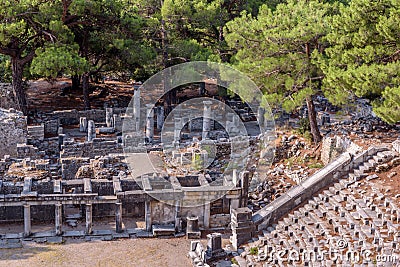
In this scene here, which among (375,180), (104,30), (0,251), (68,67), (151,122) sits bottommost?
(0,251)

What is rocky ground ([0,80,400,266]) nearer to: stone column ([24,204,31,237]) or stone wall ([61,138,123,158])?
stone column ([24,204,31,237])

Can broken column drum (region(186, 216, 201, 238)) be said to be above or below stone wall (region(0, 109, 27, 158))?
below

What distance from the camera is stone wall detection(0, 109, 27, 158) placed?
1259 inches

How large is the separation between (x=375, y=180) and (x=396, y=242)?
178 inches

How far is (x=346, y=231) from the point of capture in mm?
20391

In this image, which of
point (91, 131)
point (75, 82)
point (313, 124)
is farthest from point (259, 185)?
point (75, 82)

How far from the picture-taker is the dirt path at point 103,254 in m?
21.5

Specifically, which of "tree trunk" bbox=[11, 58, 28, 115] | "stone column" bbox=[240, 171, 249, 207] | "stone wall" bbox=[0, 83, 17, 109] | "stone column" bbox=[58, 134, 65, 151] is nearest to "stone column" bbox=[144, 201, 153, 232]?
"stone column" bbox=[240, 171, 249, 207]

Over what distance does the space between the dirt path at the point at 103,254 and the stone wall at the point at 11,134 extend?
10.4 m

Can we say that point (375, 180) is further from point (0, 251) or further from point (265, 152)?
point (0, 251)

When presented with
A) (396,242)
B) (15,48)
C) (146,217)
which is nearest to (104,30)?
(15,48)

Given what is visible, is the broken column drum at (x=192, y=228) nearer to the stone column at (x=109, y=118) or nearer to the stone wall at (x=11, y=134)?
the stone wall at (x=11, y=134)

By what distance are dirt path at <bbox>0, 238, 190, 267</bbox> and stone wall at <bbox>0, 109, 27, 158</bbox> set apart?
10.4m

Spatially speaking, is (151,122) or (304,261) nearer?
(304,261)
